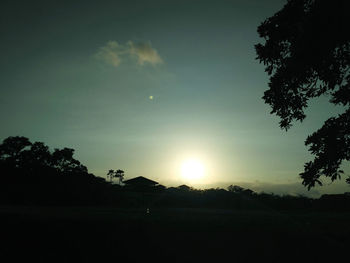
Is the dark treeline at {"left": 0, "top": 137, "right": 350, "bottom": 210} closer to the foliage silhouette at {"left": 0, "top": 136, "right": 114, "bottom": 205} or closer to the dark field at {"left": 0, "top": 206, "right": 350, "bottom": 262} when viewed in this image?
the foliage silhouette at {"left": 0, "top": 136, "right": 114, "bottom": 205}

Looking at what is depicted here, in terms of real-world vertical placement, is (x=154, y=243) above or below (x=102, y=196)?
below

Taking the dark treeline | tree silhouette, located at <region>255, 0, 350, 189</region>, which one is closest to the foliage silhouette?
the dark treeline

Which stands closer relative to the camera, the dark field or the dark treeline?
the dark field

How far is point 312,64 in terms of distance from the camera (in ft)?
30.2

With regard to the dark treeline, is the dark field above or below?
below

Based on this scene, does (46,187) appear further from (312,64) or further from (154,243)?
(312,64)

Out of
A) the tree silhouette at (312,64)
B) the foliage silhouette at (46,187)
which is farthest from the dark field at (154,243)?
the foliage silhouette at (46,187)

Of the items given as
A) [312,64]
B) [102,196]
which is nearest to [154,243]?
[312,64]

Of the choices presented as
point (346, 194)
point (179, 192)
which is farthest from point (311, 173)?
point (346, 194)

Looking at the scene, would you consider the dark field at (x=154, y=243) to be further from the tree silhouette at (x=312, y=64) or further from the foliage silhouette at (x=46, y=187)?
the foliage silhouette at (x=46, y=187)

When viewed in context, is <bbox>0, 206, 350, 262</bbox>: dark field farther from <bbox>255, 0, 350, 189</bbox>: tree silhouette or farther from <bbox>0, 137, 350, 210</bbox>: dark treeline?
<bbox>0, 137, 350, 210</bbox>: dark treeline

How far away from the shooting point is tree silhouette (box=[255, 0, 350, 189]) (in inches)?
331

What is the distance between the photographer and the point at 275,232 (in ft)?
37.4

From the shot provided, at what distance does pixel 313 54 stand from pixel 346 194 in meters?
37.0
